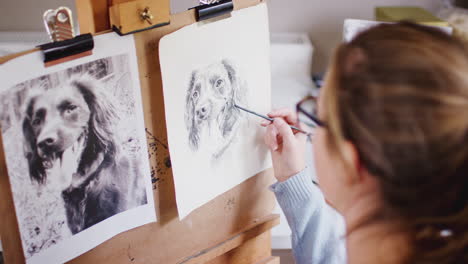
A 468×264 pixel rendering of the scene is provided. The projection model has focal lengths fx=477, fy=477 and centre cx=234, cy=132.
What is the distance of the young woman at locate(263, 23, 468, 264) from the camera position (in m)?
0.49

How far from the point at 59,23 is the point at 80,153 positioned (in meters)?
0.18

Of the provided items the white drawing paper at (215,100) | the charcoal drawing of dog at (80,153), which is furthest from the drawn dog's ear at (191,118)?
the charcoal drawing of dog at (80,153)

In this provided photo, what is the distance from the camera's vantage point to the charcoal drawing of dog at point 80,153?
0.62 meters

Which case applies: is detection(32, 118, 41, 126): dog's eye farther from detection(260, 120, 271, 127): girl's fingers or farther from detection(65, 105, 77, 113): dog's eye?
detection(260, 120, 271, 127): girl's fingers

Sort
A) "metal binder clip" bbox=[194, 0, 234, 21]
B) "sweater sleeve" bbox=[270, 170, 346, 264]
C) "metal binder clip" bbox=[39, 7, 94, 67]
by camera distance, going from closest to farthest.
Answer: "metal binder clip" bbox=[39, 7, 94, 67] < "metal binder clip" bbox=[194, 0, 234, 21] < "sweater sleeve" bbox=[270, 170, 346, 264]

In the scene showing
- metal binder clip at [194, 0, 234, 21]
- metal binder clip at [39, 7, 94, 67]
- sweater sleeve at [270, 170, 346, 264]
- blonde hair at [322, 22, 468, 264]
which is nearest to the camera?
blonde hair at [322, 22, 468, 264]

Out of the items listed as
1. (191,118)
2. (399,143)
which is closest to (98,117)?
(191,118)

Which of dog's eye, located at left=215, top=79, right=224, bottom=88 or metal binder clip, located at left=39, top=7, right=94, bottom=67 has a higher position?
metal binder clip, located at left=39, top=7, right=94, bottom=67

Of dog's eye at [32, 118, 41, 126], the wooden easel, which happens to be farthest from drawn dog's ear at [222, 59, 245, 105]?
dog's eye at [32, 118, 41, 126]

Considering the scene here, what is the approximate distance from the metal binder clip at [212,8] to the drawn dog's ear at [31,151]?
0.29m

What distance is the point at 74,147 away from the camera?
0.66 m

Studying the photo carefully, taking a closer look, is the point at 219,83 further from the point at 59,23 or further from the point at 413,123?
the point at 413,123

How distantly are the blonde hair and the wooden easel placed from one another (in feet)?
0.94

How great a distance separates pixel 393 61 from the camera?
50 centimetres
